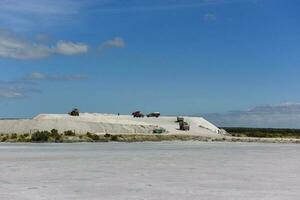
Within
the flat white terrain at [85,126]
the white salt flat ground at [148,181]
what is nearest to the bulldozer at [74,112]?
the flat white terrain at [85,126]

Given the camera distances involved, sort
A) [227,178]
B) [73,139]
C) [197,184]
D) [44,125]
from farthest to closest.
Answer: [44,125], [73,139], [227,178], [197,184]

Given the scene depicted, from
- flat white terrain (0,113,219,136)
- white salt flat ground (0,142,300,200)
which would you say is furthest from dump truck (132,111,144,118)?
white salt flat ground (0,142,300,200)

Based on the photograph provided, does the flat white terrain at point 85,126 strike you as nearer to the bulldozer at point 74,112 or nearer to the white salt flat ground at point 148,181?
the bulldozer at point 74,112

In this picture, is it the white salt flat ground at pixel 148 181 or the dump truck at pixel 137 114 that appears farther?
the dump truck at pixel 137 114

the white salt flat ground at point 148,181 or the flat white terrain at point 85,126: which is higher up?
the flat white terrain at point 85,126

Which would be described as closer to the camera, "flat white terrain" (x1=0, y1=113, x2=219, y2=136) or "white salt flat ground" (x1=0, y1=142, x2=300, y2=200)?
"white salt flat ground" (x1=0, y1=142, x2=300, y2=200)

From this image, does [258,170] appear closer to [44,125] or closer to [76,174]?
[76,174]

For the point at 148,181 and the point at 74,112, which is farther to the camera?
the point at 74,112

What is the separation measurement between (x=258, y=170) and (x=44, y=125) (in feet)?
195

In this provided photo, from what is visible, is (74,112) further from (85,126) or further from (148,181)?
(148,181)

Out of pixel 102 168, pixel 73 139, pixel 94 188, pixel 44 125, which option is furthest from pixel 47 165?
pixel 44 125

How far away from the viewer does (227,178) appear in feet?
63.2

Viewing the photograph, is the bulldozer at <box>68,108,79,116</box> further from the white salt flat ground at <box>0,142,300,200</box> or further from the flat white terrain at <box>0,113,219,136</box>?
the white salt flat ground at <box>0,142,300,200</box>

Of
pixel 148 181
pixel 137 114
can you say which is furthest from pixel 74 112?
pixel 148 181
